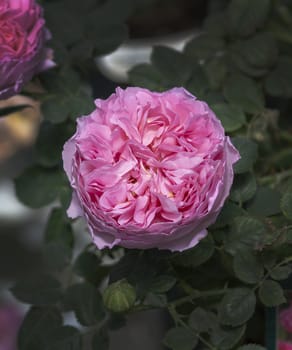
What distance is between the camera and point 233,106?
547mm

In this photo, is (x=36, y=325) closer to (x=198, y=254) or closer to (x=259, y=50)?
(x=198, y=254)

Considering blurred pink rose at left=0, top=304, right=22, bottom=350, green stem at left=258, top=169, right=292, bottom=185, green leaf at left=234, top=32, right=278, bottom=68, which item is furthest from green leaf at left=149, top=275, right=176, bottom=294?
blurred pink rose at left=0, top=304, right=22, bottom=350

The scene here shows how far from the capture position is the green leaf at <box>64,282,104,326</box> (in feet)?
1.67

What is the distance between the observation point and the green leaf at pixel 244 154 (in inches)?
18.0

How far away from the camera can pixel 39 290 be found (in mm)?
534

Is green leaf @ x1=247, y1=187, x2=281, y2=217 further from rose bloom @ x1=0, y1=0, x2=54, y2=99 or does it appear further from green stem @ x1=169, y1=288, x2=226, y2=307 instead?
rose bloom @ x1=0, y1=0, x2=54, y2=99

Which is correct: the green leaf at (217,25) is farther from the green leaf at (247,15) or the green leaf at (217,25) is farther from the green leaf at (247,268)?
the green leaf at (247,268)

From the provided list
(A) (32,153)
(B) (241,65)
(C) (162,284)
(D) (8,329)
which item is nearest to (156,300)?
(C) (162,284)

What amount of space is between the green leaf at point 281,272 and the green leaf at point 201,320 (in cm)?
5

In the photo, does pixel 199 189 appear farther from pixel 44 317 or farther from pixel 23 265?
pixel 23 265

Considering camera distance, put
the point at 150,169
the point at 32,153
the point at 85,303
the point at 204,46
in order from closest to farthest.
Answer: the point at 150,169, the point at 85,303, the point at 204,46, the point at 32,153

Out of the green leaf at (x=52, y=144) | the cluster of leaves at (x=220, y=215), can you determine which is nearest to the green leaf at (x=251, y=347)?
the cluster of leaves at (x=220, y=215)

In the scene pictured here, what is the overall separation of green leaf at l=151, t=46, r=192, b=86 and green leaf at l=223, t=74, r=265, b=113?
0.10ft

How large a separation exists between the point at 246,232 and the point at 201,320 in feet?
0.19
